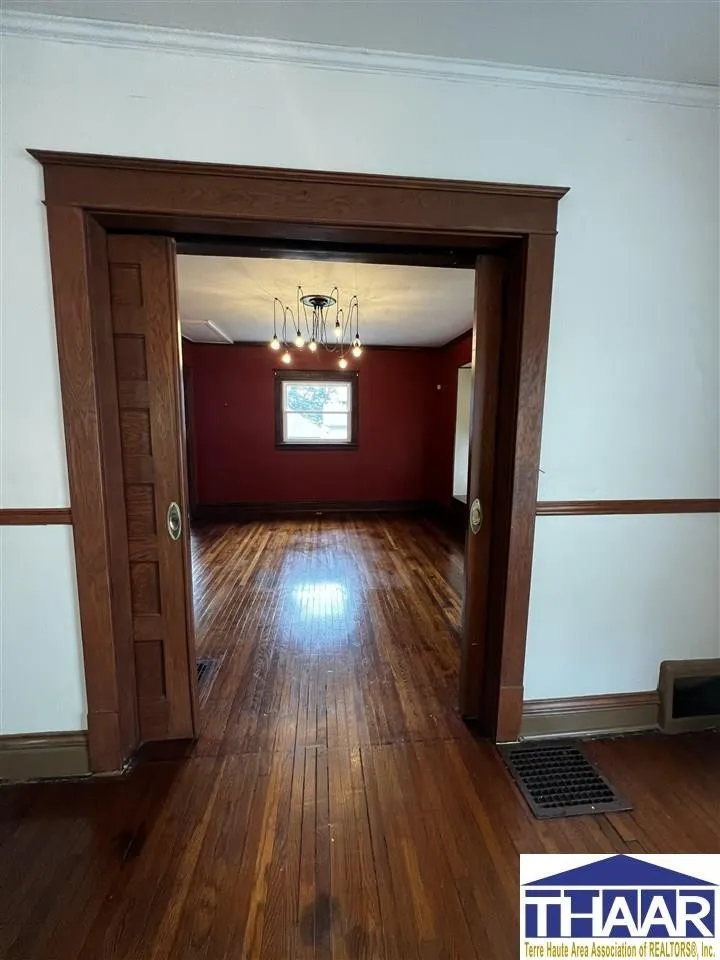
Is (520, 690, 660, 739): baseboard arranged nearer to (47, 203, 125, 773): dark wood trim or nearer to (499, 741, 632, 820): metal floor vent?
(499, 741, 632, 820): metal floor vent

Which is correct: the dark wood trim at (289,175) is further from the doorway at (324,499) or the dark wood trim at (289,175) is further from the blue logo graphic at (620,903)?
the blue logo graphic at (620,903)

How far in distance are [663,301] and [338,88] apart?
146 cm

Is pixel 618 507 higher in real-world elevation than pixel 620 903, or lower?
higher

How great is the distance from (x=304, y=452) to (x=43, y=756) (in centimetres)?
506

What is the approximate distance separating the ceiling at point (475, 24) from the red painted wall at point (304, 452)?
15.6ft

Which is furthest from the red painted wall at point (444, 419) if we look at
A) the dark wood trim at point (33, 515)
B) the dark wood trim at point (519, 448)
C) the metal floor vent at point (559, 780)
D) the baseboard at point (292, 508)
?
the dark wood trim at point (33, 515)

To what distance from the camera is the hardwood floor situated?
1.21 metres

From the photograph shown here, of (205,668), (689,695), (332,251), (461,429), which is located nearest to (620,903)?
(689,695)

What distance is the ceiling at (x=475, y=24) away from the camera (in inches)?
52.1

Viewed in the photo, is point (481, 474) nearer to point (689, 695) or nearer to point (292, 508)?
point (689, 695)

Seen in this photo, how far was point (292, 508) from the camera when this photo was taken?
6.61 metres

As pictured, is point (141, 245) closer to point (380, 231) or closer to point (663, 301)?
point (380, 231)

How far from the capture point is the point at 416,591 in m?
3.63

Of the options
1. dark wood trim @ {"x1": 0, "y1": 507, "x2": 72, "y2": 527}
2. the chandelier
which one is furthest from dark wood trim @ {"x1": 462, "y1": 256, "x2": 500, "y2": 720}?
the chandelier
